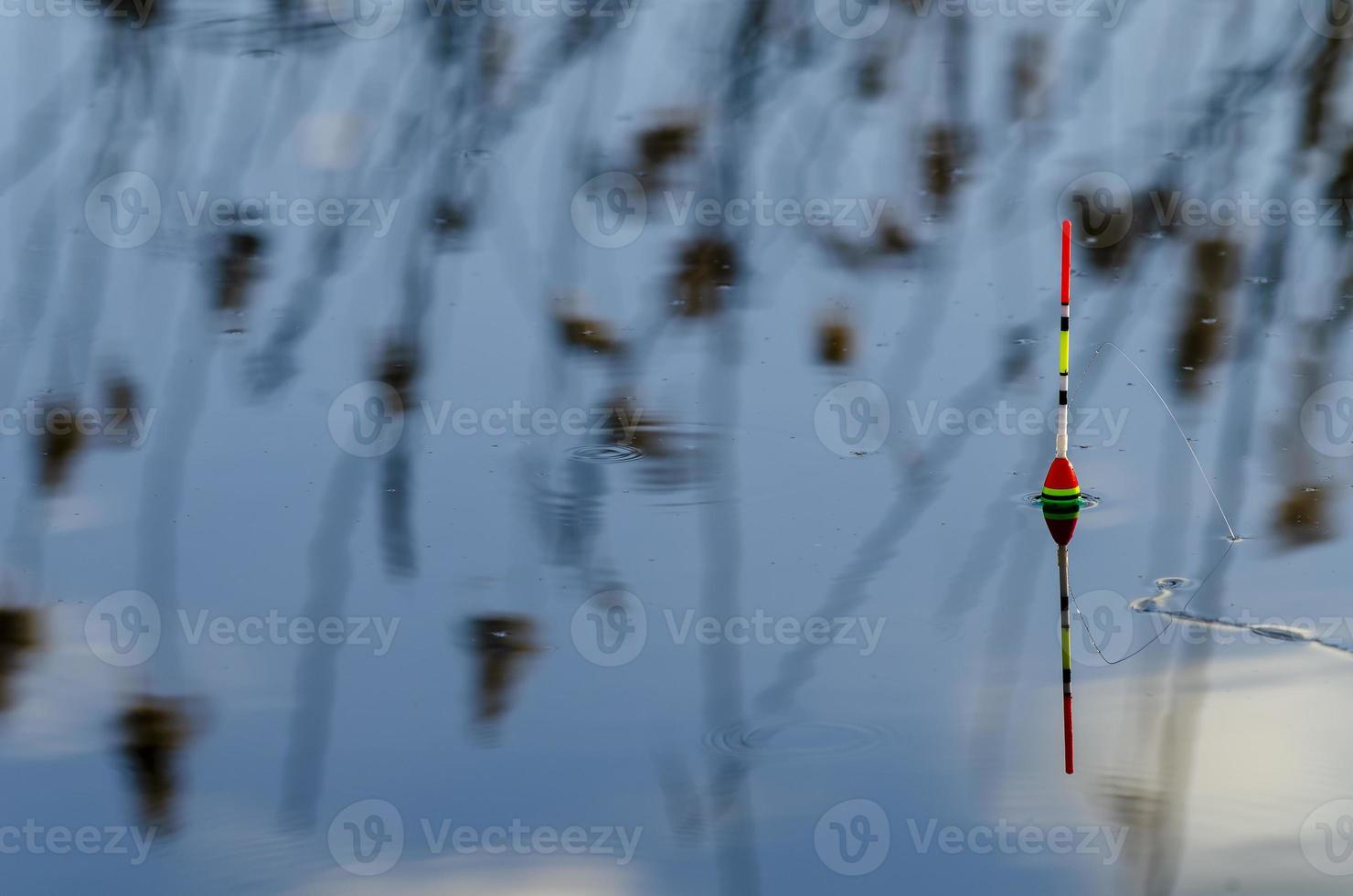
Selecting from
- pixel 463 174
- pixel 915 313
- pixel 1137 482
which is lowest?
pixel 1137 482

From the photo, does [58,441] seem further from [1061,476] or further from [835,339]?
[1061,476]

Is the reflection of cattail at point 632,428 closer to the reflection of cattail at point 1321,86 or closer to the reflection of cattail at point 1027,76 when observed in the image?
the reflection of cattail at point 1027,76

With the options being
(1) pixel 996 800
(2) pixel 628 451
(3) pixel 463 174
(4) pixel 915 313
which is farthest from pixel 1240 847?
(3) pixel 463 174

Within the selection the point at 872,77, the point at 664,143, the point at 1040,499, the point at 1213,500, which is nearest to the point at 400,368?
the point at 1040,499

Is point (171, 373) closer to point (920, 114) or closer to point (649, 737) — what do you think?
point (649, 737)

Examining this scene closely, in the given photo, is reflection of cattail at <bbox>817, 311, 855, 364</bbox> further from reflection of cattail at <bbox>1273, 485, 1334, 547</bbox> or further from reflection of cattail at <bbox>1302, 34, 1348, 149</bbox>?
reflection of cattail at <bbox>1302, 34, 1348, 149</bbox>

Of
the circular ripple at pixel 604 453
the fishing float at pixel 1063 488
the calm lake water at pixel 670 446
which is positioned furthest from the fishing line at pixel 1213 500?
the circular ripple at pixel 604 453
